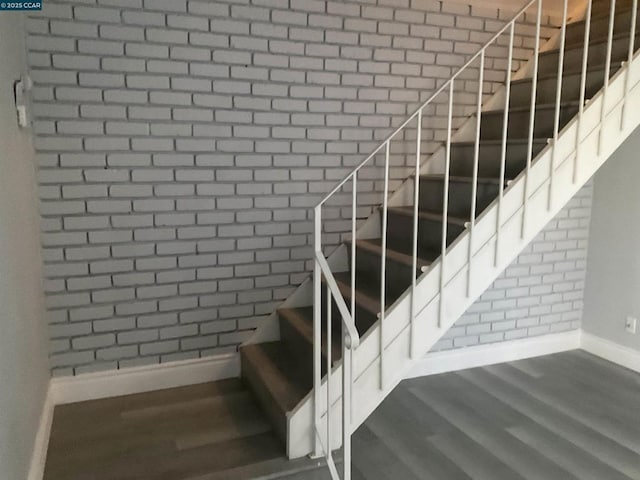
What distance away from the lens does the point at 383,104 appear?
10.5 feet

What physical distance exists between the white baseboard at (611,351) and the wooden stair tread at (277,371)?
92.7 inches

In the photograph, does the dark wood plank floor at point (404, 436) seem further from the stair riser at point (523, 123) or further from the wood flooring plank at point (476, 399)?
the stair riser at point (523, 123)

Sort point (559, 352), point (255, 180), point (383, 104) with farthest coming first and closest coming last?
point (559, 352) < point (383, 104) < point (255, 180)

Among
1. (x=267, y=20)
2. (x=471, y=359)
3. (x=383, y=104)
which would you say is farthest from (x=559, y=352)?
(x=267, y=20)

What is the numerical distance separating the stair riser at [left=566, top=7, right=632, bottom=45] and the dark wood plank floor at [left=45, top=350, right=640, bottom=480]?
86.1 inches

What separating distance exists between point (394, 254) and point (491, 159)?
2.66 feet

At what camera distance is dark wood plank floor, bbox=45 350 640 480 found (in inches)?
91.2

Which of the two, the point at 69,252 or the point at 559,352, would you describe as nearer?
the point at 69,252

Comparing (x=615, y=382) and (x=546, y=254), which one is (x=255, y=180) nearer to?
(x=546, y=254)

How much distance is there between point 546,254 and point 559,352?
0.75m

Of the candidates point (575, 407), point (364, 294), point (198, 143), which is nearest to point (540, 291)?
point (575, 407)

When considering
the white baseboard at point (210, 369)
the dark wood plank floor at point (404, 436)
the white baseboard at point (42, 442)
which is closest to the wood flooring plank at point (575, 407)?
the dark wood plank floor at point (404, 436)

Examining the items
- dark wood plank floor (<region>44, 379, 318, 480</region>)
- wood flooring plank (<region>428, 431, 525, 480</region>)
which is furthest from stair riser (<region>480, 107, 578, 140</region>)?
dark wood plank floor (<region>44, 379, 318, 480</region>)

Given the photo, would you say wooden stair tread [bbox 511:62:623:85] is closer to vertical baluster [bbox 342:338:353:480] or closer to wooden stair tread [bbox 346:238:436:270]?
wooden stair tread [bbox 346:238:436:270]
